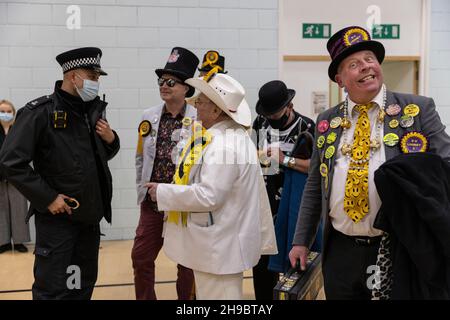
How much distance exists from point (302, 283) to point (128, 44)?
13.6 feet

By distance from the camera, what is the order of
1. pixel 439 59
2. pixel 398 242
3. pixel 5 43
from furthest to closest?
pixel 439 59
pixel 5 43
pixel 398 242

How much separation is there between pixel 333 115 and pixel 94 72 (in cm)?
149

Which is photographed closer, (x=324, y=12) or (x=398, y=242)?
(x=398, y=242)

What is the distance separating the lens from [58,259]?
8.39 ft

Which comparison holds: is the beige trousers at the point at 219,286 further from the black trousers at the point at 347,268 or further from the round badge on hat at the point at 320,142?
the round badge on hat at the point at 320,142

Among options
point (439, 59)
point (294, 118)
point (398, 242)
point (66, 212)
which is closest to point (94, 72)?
point (66, 212)

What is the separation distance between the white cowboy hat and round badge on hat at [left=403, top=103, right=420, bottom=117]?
0.79 metres

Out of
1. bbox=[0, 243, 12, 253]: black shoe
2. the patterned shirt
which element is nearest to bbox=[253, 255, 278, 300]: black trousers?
the patterned shirt

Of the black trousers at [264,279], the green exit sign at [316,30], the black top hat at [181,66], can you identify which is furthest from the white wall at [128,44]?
the black trousers at [264,279]

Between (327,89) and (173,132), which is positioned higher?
(327,89)

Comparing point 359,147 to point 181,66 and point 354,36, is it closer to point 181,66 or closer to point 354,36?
point 354,36

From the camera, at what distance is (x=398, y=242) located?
1.72 metres
